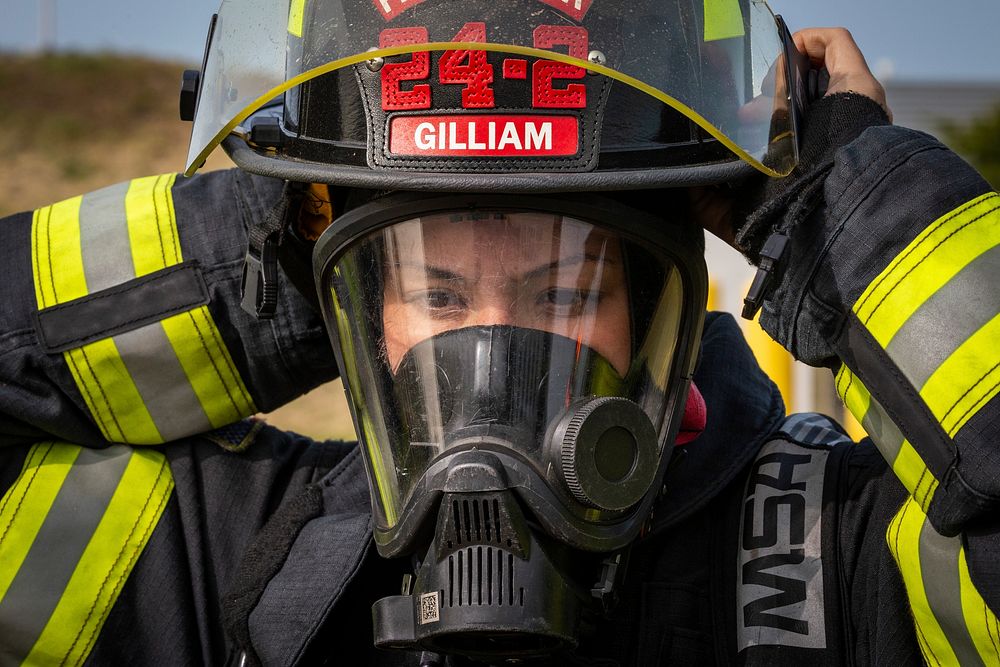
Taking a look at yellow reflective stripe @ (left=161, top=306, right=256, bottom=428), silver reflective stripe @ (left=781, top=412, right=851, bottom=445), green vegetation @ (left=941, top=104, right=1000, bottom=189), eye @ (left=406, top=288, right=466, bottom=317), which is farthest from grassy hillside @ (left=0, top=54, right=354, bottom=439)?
eye @ (left=406, top=288, right=466, bottom=317)

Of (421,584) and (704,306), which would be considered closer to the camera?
(421,584)

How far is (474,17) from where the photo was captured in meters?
1.68

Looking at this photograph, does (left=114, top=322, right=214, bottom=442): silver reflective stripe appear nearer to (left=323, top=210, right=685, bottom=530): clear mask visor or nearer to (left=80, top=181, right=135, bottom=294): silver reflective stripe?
(left=80, top=181, right=135, bottom=294): silver reflective stripe

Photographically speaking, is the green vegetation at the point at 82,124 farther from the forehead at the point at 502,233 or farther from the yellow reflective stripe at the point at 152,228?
the forehead at the point at 502,233

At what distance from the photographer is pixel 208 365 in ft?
7.32

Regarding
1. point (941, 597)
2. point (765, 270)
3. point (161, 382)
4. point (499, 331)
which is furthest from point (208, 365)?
point (941, 597)

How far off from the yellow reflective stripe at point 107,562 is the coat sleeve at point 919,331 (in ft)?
3.93

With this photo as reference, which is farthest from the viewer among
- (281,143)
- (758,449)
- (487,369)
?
(758,449)

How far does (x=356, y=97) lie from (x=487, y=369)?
47 centimetres

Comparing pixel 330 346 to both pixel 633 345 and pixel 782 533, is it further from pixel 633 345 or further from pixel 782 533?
pixel 782 533

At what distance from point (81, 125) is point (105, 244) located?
21.9 m

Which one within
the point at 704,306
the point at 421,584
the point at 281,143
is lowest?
the point at 421,584

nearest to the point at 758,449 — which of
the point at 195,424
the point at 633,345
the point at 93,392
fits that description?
the point at 633,345

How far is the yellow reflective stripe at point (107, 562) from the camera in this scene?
6.91 feet
